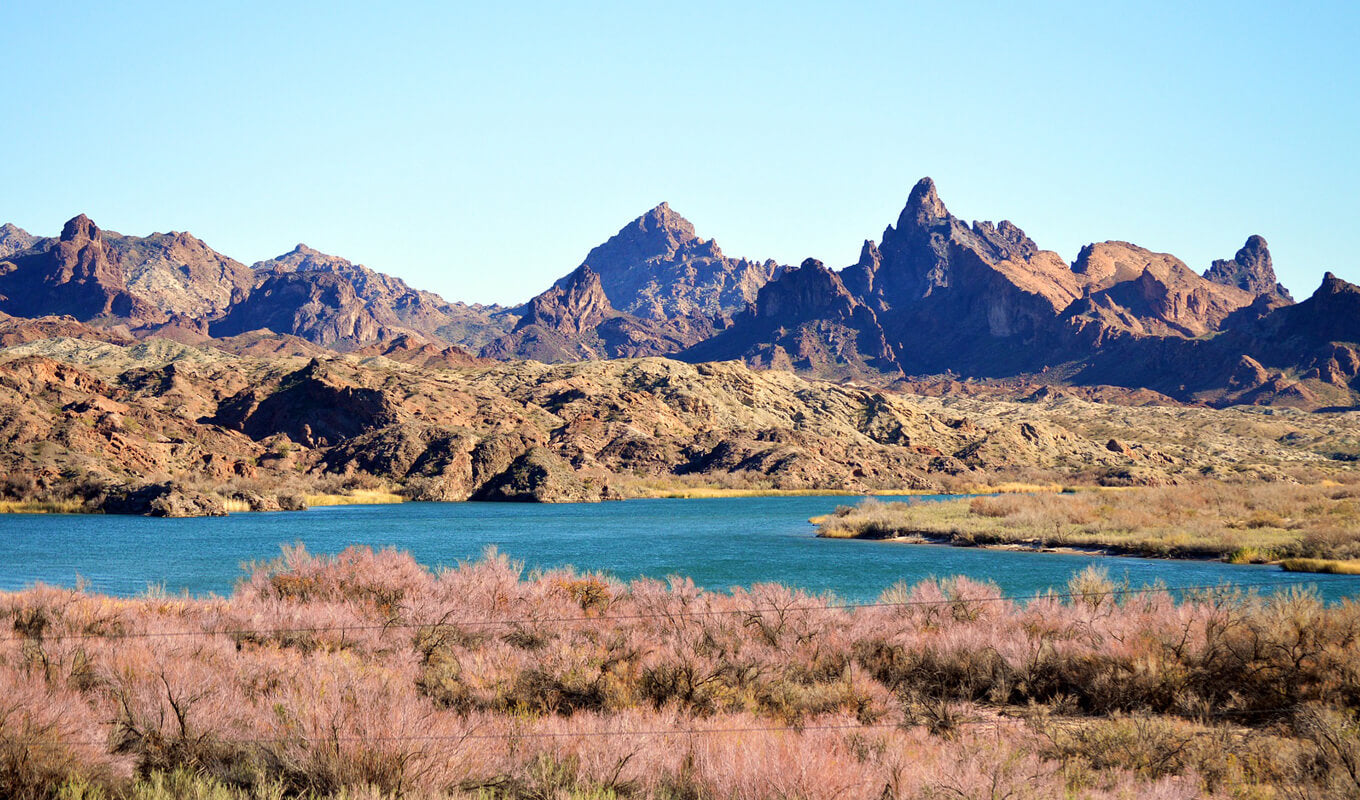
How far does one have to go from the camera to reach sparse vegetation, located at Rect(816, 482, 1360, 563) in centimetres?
4284

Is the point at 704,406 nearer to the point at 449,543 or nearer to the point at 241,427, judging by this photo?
the point at 241,427

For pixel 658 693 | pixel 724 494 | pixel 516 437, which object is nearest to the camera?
pixel 658 693

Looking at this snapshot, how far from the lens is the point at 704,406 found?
538 ft

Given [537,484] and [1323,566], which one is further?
[537,484]

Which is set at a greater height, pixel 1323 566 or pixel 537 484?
pixel 1323 566

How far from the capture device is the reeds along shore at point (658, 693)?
30.0ft

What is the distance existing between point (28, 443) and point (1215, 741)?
9793 centimetres

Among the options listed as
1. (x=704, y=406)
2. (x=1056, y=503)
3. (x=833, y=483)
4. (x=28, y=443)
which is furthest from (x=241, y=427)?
(x=1056, y=503)

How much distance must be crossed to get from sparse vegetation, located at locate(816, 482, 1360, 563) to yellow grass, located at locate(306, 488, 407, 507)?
59.8 meters

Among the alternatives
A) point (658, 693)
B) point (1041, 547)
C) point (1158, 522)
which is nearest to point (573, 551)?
point (1041, 547)

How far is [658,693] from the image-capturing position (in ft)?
44.6

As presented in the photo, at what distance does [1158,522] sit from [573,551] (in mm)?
31659

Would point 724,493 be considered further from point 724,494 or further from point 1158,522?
point 1158,522

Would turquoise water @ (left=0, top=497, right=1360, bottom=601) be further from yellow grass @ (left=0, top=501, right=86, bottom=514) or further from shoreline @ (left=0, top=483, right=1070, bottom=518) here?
shoreline @ (left=0, top=483, right=1070, bottom=518)
